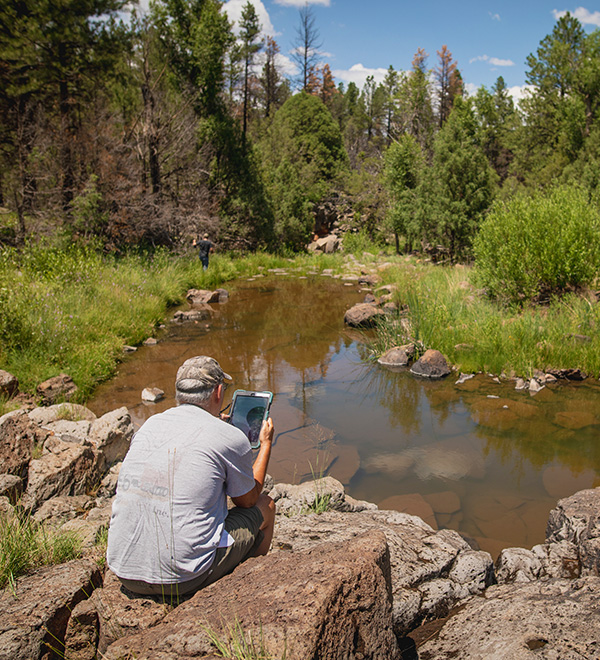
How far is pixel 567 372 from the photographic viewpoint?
8.24 metres

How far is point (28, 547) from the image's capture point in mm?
3000

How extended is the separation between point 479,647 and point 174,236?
56.0ft

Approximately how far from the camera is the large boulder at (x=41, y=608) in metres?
2.19

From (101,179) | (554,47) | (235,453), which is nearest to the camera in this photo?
(235,453)

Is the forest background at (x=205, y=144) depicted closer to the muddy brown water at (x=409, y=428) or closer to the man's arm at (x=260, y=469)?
the muddy brown water at (x=409, y=428)

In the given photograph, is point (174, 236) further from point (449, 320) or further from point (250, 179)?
point (449, 320)

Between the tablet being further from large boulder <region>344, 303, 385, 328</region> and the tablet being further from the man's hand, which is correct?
large boulder <region>344, 303, 385, 328</region>

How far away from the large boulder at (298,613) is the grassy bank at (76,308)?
6116 mm

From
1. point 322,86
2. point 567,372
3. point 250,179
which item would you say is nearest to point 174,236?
point 250,179

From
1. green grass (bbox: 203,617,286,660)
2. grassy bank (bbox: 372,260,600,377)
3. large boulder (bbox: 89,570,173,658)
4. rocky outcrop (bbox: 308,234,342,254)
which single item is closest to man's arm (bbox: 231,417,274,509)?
large boulder (bbox: 89,570,173,658)

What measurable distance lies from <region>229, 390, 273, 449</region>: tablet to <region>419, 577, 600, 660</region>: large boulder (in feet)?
5.27

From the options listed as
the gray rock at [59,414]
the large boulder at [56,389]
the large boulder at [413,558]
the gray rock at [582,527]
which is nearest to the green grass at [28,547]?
the large boulder at [413,558]

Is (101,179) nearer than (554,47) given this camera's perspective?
Yes

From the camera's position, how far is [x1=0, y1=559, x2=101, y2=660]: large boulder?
2191mm
